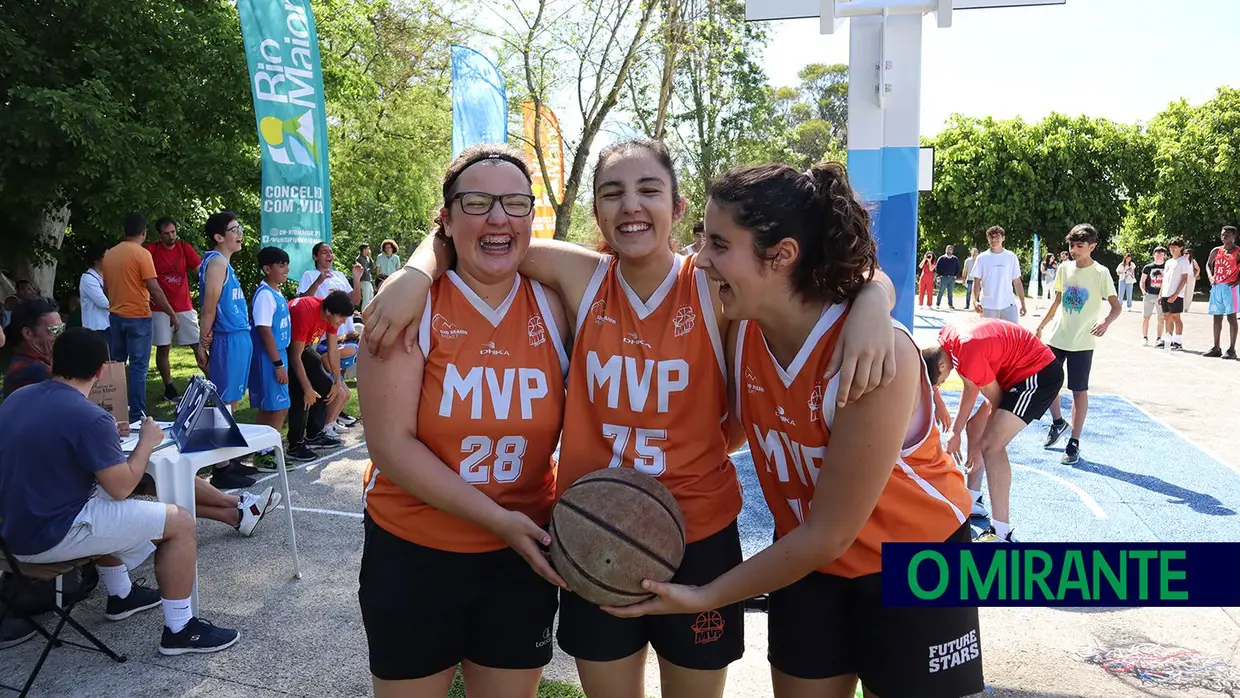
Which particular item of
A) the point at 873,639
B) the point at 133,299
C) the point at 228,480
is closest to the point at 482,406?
the point at 873,639

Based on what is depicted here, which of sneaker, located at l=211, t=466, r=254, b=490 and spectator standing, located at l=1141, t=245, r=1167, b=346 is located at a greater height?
spectator standing, located at l=1141, t=245, r=1167, b=346

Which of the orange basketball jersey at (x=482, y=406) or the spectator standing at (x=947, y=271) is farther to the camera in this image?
the spectator standing at (x=947, y=271)

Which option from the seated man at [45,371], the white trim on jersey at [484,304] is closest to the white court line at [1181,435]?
the white trim on jersey at [484,304]

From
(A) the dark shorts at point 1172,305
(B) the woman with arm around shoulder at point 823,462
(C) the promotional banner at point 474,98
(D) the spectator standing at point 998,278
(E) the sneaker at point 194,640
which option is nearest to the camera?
(B) the woman with arm around shoulder at point 823,462

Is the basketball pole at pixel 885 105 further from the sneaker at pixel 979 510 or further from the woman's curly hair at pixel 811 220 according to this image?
the woman's curly hair at pixel 811 220

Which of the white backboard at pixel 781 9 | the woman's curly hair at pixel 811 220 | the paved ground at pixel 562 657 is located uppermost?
the white backboard at pixel 781 9

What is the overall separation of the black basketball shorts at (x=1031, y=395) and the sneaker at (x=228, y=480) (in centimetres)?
579

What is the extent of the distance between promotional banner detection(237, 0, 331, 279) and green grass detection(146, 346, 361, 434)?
1.70 metres

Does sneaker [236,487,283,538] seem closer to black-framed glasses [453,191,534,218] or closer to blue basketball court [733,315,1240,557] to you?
blue basketball court [733,315,1240,557]

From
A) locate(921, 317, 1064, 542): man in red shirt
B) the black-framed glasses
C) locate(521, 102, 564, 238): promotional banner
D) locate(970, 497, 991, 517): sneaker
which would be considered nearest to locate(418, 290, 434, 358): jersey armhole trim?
the black-framed glasses

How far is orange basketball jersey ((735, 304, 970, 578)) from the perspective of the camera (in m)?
A: 2.01

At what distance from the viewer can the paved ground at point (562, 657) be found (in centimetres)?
368

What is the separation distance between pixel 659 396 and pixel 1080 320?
6696 millimetres

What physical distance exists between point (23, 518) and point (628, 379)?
10.1 feet
